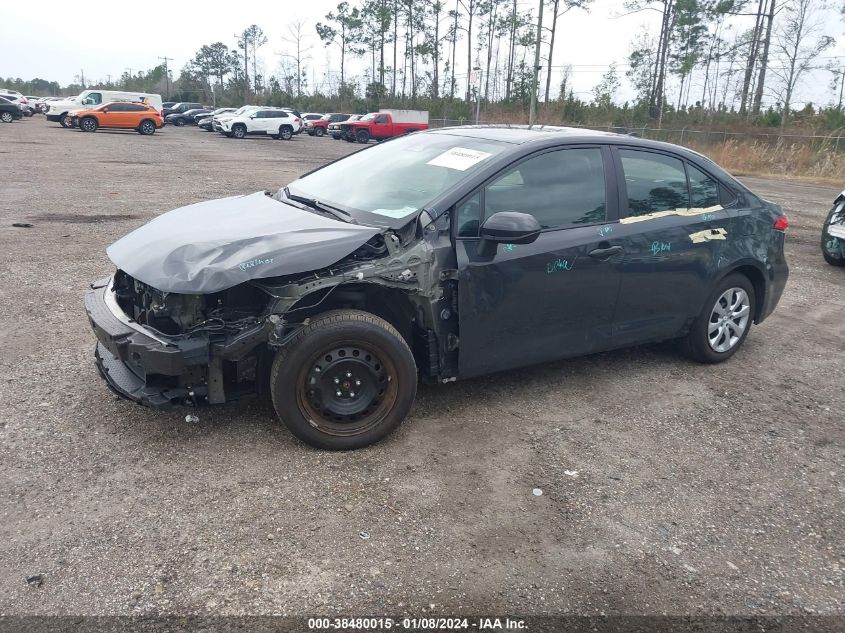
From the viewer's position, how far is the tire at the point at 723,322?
4926mm

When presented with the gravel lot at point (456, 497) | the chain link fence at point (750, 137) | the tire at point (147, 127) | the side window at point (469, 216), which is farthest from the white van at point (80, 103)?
the side window at point (469, 216)

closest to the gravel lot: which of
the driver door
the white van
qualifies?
the driver door

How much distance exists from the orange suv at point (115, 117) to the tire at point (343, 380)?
36.1 meters

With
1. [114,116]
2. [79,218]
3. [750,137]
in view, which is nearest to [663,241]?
[79,218]

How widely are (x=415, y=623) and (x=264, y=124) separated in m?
38.3

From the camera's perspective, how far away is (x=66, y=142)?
86.4 feet

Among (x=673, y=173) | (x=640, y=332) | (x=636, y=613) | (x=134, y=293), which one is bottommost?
(x=636, y=613)

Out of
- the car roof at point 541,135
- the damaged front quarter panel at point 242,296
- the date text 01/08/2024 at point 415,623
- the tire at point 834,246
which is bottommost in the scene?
the date text 01/08/2024 at point 415,623

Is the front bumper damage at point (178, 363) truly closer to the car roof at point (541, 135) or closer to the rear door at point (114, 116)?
the car roof at point (541, 135)

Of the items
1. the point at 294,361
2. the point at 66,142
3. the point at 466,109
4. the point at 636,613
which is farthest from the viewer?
→ the point at 466,109

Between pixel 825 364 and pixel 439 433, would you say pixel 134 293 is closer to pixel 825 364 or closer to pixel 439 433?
pixel 439 433

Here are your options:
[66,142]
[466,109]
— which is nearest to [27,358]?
[66,142]

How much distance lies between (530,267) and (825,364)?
2.99 meters

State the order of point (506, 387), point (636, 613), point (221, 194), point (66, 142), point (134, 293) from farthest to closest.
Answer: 1. point (66, 142)
2. point (221, 194)
3. point (506, 387)
4. point (134, 293)
5. point (636, 613)
